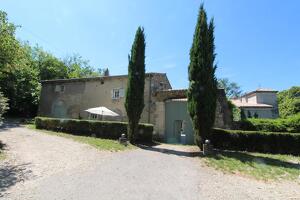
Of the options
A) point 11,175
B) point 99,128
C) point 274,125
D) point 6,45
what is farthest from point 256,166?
point 6,45

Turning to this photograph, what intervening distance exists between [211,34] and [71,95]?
61.5 feet

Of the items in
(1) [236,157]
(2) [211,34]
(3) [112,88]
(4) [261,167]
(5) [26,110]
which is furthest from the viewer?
(5) [26,110]

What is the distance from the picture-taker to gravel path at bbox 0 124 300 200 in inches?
287

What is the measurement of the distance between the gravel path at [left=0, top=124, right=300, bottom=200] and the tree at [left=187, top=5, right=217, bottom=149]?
3114 mm

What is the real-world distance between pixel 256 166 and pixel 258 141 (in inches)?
210

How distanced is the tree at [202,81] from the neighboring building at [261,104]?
2533cm

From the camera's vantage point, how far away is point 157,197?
7004 mm

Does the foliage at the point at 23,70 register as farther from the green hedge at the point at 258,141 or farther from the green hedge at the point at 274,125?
the green hedge at the point at 274,125

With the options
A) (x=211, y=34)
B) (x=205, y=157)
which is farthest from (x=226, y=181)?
(x=211, y=34)

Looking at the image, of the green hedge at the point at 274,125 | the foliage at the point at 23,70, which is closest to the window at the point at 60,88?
the foliage at the point at 23,70

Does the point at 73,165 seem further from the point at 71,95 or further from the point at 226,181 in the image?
the point at 71,95

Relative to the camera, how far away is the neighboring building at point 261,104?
4088 centimetres

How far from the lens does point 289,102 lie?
42.2 metres

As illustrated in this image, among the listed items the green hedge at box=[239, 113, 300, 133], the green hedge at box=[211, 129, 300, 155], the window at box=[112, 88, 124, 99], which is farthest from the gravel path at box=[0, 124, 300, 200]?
the green hedge at box=[239, 113, 300, 133]
